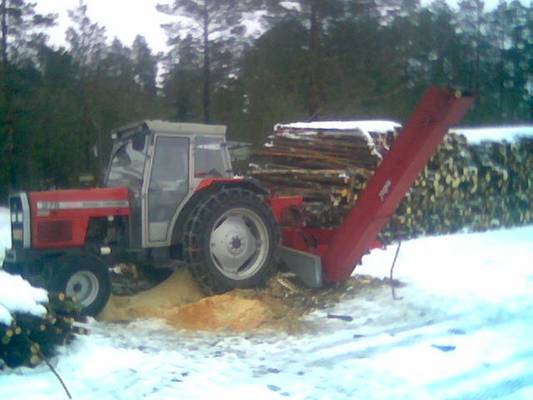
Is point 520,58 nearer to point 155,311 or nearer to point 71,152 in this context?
point 71,152

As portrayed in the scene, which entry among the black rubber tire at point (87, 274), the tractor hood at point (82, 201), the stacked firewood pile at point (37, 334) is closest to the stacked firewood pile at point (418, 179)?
the tractor hood at point (82, 201)

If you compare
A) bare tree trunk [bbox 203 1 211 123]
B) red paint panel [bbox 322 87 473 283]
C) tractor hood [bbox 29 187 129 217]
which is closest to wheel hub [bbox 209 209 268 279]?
red paint panel [bbox 322 87 473 283]

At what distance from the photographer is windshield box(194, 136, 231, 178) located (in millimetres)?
9336

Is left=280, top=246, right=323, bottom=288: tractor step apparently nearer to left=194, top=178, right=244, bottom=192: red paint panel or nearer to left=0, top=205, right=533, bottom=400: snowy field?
left=0, top=205, right=533, bottom=400: snowy field

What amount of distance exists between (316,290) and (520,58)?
2766 cm

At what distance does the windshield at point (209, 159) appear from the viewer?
934 cm

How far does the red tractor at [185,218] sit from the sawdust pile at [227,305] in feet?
0.76

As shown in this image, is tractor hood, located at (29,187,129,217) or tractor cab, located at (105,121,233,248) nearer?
tractor hood, located at (29,187,129,217)

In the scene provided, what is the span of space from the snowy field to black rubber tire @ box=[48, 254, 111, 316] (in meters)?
0.32

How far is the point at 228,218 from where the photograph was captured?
9.35 m

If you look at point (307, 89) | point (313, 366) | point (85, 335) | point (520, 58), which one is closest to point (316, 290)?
point (313, 366)

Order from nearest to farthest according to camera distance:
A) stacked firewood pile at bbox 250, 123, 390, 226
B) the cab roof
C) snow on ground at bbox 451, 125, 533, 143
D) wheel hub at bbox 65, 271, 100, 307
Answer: wheel hub at bbox 65, 271, 100, 307 < the cab roof < stacked firewood pile at bbox 250, 123, 390, 226 < snow on ground at bbox 451, 125, 533, 143

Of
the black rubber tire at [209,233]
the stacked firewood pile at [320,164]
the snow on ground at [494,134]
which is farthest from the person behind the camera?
the snow on ground at [494,134]

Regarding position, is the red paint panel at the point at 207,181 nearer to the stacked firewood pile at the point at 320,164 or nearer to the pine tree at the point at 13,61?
the stacked firewood pile at the point at 320,164
